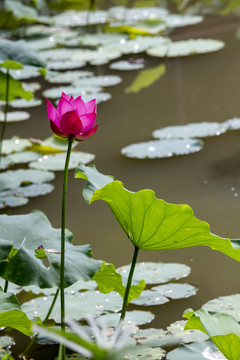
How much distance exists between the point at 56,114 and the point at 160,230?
26cm

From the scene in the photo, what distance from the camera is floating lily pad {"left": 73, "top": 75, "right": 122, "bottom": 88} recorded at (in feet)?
11.3

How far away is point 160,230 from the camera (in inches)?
42.6

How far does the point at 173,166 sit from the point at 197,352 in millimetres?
1322

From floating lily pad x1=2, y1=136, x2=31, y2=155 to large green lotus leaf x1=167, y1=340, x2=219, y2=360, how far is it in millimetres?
1602

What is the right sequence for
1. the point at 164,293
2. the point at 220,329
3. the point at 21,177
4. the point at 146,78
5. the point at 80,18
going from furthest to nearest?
the point at 80,18 → the point at 146,78 → the point at 21,177 → the point at 164,293 → the point at 220,329

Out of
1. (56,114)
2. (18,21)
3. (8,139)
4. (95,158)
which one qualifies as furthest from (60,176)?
(18,21)

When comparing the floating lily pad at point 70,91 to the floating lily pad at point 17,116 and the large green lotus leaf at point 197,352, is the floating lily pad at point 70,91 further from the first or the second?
the large green lotus leaf at point 197,352

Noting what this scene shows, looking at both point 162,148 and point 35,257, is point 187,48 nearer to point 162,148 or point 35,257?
point 162,148

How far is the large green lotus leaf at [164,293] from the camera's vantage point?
1540mm

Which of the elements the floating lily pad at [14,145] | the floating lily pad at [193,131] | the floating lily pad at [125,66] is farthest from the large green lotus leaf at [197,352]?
the floating lily pad at [125,66]

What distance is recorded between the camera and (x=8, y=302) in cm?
109

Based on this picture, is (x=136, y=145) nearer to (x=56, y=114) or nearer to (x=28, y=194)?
(x=28, y=194)

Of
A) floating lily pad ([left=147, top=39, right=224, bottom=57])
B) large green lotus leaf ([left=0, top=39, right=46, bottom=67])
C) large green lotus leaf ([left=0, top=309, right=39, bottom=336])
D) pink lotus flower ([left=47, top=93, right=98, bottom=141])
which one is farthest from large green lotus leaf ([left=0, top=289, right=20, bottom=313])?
floating lily pad ([left=147, top=39, right=224, bottom=57])

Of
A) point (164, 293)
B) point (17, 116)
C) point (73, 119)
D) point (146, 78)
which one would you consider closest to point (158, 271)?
point (164, 293)
